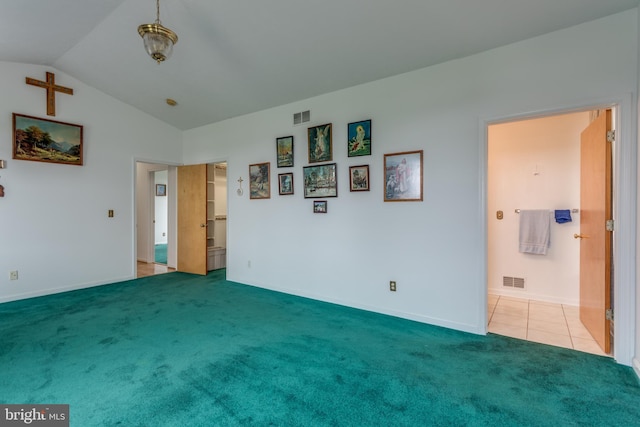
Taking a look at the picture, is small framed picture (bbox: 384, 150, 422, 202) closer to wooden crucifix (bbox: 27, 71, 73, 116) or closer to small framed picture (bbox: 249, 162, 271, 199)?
small framed picture (bbox: 249, 162, 271, 199)

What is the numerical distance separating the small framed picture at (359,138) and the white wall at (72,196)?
3990mm

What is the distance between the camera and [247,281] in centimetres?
504

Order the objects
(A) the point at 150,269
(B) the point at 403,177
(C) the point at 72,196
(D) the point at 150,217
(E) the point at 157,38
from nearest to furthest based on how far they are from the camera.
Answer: (E) the point at 157,38 → (B) the point at 403,177 → (C) the point at 72,196 → (A) the point at 150,269 → (D) the point at 150,217

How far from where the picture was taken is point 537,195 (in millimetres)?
4109

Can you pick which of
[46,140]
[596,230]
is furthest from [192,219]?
[596,230]

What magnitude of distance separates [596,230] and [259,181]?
4.23 metres

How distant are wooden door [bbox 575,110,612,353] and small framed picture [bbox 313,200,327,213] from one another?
2889 mm

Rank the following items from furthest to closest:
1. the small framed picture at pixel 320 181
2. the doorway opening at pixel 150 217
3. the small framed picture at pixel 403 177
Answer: the doorway opening at pixel 150 217, the small framed picture at pixel 320 181, the small framed picture at pixel 403 177

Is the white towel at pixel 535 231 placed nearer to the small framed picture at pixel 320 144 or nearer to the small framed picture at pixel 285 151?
the small framed picture at pixel 320 144

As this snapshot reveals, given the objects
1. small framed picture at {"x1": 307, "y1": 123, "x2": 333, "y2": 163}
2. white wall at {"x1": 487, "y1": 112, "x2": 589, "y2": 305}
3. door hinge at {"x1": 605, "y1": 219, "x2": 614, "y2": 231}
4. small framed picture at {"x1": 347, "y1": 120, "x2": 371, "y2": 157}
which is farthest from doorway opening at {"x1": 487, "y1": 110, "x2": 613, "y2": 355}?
Answer: small framed picture at {"x1": 307, "y1": 123, "x2": 333, "y2": 163}

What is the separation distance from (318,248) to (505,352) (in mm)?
2411

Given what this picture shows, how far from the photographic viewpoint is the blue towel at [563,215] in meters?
3.87

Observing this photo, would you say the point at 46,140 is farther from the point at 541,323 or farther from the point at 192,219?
the point at 541,323

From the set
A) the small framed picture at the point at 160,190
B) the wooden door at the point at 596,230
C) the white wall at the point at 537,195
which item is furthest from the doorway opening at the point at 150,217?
the wooden door at the point at 596,230
